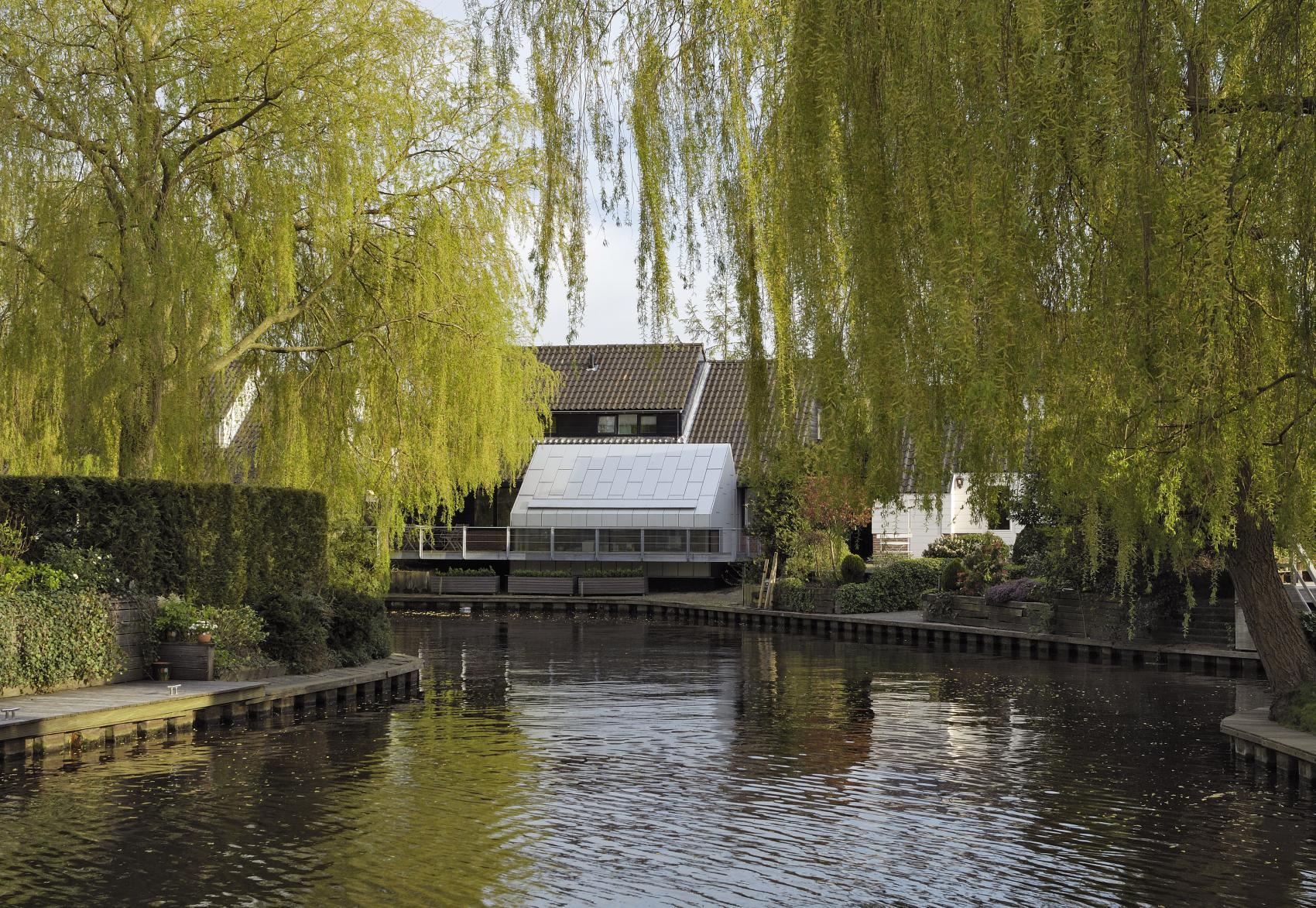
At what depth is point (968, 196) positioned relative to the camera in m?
7.11

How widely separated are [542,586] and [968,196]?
39460 mm

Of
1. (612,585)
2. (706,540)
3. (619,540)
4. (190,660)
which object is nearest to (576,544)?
(619,540)

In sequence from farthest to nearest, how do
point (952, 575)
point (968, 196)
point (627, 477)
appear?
point (627, 477) < point (952, 575) < point (968, 196)

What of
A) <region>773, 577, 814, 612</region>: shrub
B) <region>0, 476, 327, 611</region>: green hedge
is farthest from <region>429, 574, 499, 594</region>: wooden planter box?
<region>0, 476, 327, 611</region>: green hedge

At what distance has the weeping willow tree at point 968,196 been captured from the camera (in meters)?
7.05

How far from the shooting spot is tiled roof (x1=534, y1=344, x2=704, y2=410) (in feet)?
169

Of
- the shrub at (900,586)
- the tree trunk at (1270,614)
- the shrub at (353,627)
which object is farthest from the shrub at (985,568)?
the tree trunk at (1270,614)

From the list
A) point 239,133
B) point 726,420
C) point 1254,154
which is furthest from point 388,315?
point 726,420

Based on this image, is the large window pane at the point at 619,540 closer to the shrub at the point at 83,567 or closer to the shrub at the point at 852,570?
the shrub at the point at 852,570

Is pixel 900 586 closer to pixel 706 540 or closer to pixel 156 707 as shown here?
pixel 706 540

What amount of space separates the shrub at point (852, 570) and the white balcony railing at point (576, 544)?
7.87m

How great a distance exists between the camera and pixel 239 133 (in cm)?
1962

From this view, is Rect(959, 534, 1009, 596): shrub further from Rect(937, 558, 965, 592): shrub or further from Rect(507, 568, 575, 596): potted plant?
Rect(507, 568, 575, 596): potted plant

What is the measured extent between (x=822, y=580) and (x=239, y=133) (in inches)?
902
